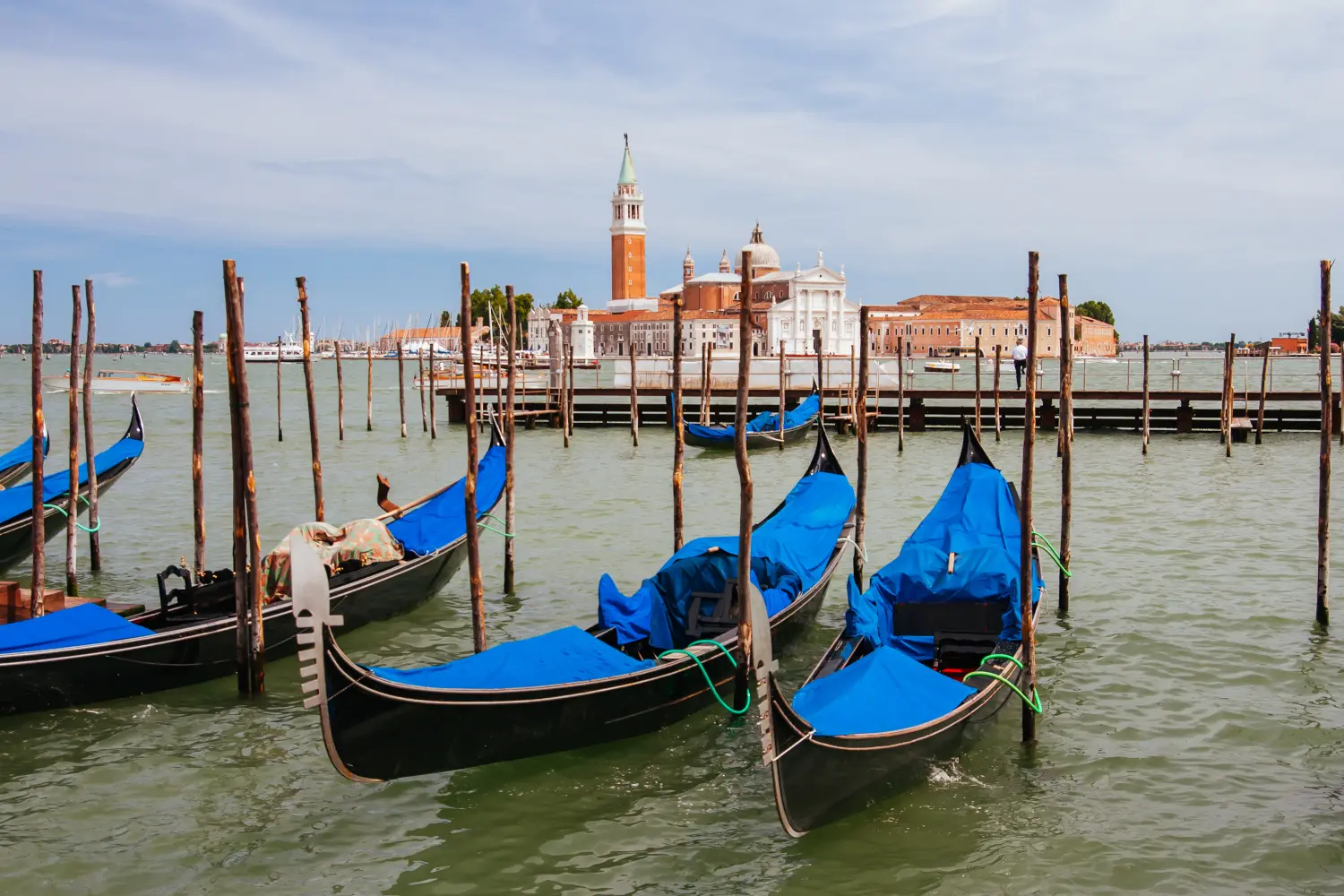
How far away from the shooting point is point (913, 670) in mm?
4082

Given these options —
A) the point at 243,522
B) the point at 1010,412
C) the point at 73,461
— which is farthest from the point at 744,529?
the point at 1010,412

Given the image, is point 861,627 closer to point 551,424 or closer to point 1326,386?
point 1326,386

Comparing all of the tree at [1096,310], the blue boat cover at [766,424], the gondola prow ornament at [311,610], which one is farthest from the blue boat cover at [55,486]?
the tree at [1096,310]

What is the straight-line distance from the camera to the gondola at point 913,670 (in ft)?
11.6

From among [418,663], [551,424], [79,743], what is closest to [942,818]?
[418,663]

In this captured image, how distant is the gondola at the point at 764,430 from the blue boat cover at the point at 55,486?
970 centimetres

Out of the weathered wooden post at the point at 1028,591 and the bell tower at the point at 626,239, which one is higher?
the bell tower at the point at 626,239

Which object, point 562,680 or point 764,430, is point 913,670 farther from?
point 764,430

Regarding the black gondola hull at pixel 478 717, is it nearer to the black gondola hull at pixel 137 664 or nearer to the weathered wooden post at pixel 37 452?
the black gondola hull at pixel 137 664

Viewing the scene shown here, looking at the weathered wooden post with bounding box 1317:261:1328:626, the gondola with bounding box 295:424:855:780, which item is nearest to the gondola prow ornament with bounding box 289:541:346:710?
the gondola with bounding box 295:424:855:780

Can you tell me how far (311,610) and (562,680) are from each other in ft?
3.40

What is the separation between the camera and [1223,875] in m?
3.49

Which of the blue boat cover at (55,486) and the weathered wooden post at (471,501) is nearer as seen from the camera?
the weathered wooden post at (471,501)

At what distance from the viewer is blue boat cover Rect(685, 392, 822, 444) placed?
16.9 m
